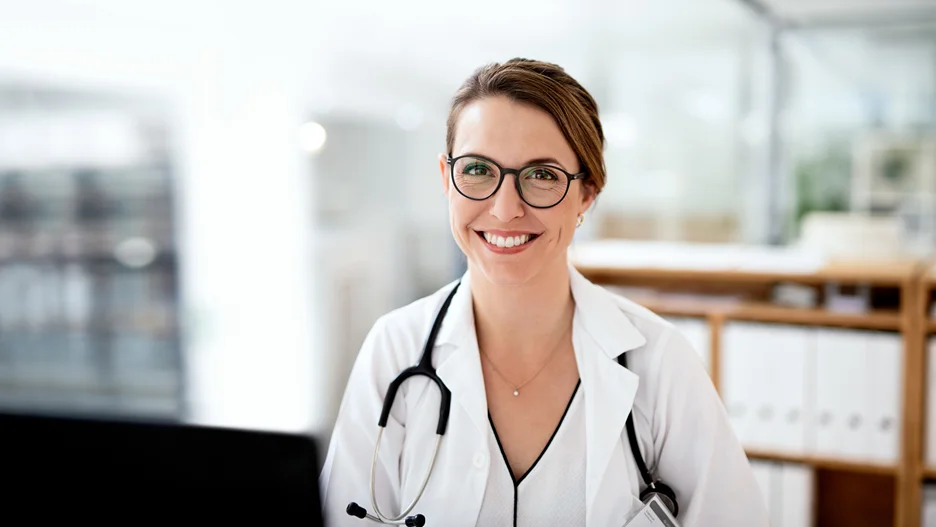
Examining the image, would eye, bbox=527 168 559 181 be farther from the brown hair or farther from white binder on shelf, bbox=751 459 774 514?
white binder on shelf, bbox=751 459 774 514

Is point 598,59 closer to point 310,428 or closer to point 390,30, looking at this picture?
point 390,30

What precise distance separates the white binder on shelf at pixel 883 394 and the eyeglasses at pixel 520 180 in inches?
67.8

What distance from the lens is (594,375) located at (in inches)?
50.6

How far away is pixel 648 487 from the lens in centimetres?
126

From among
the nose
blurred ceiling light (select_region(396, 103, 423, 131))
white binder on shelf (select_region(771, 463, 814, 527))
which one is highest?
blurred ceiling light (select_region(396, 103, 423, 131))

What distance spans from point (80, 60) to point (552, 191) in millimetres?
2755

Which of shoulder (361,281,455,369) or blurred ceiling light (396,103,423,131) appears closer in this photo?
shoulder (361,281,455,369)

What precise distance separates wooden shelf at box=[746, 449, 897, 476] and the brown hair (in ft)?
5.74

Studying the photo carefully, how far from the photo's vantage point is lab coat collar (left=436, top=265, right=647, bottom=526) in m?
1.22

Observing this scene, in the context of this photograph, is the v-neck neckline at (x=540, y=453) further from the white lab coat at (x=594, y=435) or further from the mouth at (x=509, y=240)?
the mouth at (x=509, y=240)

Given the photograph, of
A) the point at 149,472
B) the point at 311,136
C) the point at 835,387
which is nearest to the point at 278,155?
the point at 311,136

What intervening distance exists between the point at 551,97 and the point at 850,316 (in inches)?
69.6

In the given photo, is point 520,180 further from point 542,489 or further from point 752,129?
point 752,129

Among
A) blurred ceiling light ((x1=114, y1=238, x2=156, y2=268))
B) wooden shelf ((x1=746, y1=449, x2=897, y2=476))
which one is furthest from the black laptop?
blurred ceiling light ((x1=114, y1=238, x2=156, y2=268))
